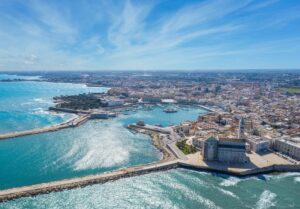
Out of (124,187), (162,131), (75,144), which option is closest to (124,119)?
(162,131)

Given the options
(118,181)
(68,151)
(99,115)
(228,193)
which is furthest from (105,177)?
(99,115)

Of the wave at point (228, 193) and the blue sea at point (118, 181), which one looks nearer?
the blue sea at point (118, 181)

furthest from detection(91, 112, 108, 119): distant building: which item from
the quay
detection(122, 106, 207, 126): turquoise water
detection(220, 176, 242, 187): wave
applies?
detection(220, 176, 242, 187): wave

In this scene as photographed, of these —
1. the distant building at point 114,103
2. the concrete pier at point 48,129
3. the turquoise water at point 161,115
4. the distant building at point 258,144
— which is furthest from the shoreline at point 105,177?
the distant building at point 114,103

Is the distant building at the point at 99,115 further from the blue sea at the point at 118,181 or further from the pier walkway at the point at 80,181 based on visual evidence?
the pier walkway at the point at 80,181

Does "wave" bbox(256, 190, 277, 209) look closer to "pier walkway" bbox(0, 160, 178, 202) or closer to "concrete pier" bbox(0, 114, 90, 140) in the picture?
"pier walkway" bbox(0, 160, 178, 202)

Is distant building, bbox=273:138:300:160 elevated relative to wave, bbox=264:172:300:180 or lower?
elevated

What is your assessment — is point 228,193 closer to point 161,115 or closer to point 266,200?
point 266,200
